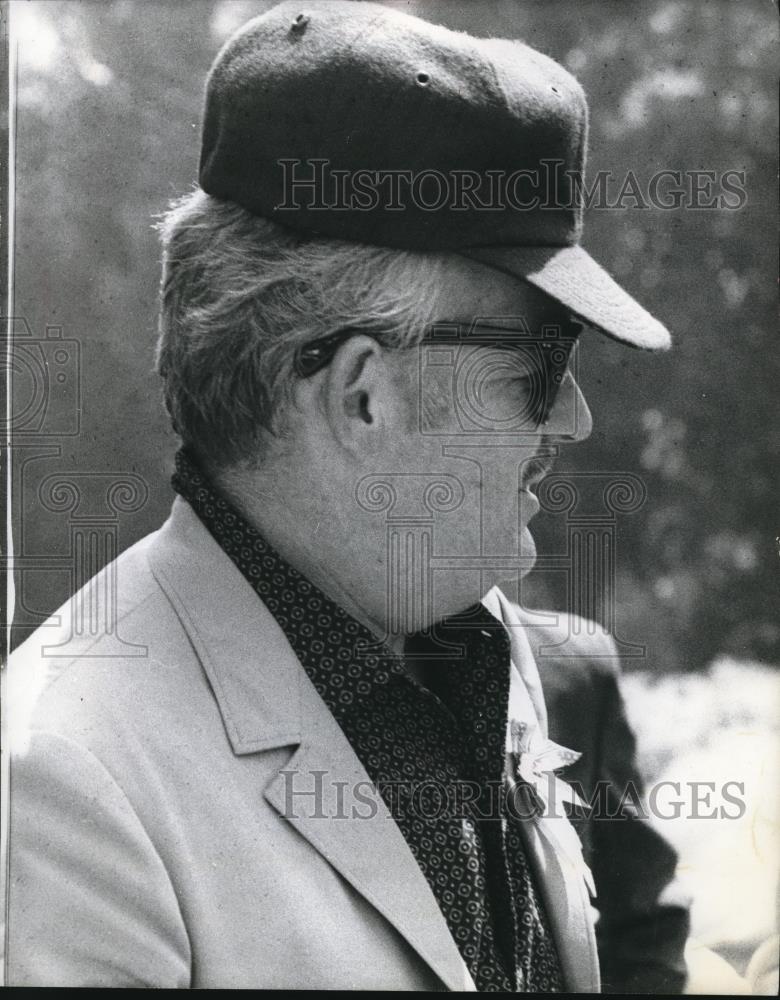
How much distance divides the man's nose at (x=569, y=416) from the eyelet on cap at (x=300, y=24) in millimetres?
846

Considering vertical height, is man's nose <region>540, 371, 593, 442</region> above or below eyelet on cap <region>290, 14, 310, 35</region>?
below

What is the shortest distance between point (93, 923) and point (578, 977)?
98cm

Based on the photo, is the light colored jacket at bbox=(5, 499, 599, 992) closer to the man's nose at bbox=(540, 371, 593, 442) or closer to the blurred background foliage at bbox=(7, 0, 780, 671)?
the blurred background foliage at bbox=(7, 0, 780, 671)

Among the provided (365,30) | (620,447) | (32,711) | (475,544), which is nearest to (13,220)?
(365,30)

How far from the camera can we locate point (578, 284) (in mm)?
2260

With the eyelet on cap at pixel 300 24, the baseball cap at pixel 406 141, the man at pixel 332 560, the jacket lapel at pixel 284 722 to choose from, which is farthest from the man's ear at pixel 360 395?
the eyelet on cap at pixel 300 24

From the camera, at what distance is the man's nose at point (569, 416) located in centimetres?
245

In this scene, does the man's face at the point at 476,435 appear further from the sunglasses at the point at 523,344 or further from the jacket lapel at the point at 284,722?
the jacket lapel at the point at 284,722

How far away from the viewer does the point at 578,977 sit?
239 centimetres

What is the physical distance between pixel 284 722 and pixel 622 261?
1.18 m

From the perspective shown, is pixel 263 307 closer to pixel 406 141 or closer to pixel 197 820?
pixel 406 141

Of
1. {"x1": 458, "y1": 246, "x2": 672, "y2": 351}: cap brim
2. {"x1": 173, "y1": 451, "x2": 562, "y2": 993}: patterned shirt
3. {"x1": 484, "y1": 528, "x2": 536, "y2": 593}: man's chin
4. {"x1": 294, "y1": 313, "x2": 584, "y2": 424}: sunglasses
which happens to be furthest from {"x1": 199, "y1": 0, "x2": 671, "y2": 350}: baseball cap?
{"x1": 173, "y1": 451, "x2": 562, "y2": 993}: patterned shirt

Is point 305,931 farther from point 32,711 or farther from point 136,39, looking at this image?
point 136,39

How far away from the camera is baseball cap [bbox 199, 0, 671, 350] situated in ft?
7.07
